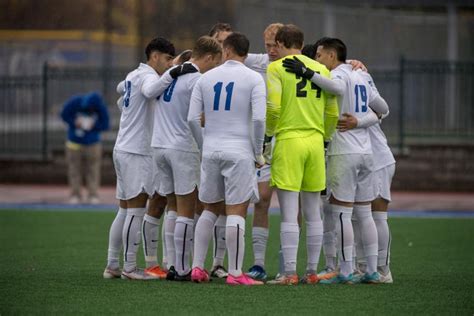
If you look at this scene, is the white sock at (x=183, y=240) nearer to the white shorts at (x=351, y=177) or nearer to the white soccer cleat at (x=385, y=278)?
the white shorts at (x=351, y=177)

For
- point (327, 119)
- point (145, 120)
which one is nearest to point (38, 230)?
point (145, 120)

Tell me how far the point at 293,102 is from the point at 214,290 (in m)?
1.85

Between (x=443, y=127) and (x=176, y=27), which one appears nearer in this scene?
(x=443, y=127)

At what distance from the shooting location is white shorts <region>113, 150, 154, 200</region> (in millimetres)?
10992

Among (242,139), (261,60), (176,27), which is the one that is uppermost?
(176,27)

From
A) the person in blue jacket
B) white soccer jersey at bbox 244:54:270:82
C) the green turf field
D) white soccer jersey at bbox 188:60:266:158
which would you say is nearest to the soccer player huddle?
white soccer jersey at bbox 188:60:266:158

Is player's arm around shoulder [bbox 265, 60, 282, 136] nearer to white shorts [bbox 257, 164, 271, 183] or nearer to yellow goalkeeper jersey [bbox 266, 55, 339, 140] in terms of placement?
yellow goalkeeper jersey [bbox 266, 55, 339, 140]

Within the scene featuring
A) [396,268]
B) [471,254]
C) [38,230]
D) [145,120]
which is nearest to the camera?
[145,120]

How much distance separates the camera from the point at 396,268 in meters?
12.4

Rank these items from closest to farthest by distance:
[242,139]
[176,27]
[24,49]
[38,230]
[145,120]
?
[242,139] → [145,120] → [38,230] → [176,27] → [24,49]

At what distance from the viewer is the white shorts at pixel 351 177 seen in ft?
35.3

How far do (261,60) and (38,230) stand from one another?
6167mm

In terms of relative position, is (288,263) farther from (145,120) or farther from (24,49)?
(24,49)

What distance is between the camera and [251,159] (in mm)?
10484
